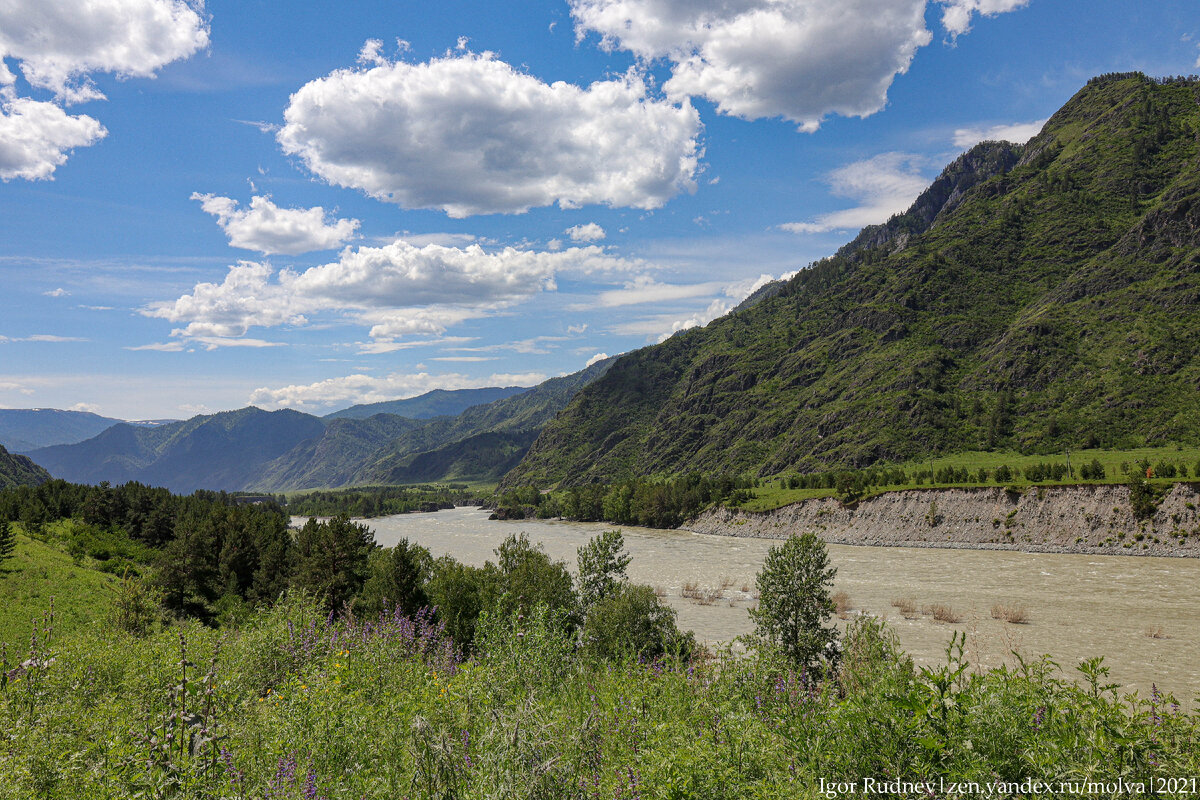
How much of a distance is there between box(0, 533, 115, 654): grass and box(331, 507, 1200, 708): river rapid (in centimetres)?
3567

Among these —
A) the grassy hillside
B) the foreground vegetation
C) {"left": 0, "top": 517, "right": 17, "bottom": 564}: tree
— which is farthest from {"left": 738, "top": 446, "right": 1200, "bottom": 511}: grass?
{"left": 0, "top": 517, "right": 17, "bottom": 564}: tree

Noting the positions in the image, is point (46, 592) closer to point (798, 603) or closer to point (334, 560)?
point (334, 560)

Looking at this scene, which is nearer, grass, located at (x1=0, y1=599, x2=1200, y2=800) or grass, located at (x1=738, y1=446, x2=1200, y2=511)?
grass, located at (x1=0, y1=599, x2=1200, y2=800)

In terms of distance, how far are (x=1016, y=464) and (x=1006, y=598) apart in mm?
93608

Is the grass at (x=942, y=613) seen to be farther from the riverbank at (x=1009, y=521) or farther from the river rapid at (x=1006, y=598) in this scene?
the riverbank at (x=1009, y=521)

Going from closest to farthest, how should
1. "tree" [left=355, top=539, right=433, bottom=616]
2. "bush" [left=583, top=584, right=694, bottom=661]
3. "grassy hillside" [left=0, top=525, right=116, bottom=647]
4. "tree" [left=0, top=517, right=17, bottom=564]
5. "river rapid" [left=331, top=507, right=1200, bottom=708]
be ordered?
"bush" [left=583, top=584, right=694, bottom=661] → "grassy hillside" [left=0, top=525, right=116, bottom=647] → "river rapid" [left=331, top=507, right=1200, bottom=708] → "tree" [left=355, top=539, right=433, bottom=616] → "tree" [left=0, top=517, right=17, bottom=564]

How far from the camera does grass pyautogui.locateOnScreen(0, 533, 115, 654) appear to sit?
1085 inches

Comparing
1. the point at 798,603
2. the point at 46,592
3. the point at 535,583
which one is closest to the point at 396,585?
the point at 535,583

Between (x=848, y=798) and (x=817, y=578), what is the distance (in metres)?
19.6

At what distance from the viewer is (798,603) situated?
79.5 feet

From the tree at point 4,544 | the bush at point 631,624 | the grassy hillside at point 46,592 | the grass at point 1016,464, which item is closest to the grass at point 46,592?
the grassy hillside at point 46,592

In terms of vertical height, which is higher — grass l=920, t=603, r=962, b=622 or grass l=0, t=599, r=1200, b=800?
grass l=0, t=599, r=1200, b=800

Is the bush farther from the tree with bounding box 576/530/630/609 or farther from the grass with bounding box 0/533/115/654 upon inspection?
the grass with bounding box 0/533/115/654

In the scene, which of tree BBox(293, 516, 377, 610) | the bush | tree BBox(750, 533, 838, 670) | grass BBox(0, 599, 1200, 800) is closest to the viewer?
grass BBox(0, 599, 1200, 800)
